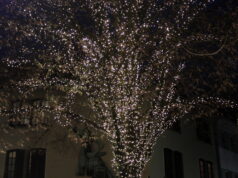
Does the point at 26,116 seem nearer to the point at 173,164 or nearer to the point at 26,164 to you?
the point at 26,164

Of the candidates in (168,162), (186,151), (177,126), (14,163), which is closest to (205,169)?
(186,151)

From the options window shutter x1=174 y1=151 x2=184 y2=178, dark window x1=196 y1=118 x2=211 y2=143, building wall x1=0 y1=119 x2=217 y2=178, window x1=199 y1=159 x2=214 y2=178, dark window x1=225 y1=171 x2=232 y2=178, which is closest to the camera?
building wall x1=0 y1=119 x2=217 y2=178

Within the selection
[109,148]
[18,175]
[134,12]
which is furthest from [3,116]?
[134,12]

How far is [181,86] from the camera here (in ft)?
60.8

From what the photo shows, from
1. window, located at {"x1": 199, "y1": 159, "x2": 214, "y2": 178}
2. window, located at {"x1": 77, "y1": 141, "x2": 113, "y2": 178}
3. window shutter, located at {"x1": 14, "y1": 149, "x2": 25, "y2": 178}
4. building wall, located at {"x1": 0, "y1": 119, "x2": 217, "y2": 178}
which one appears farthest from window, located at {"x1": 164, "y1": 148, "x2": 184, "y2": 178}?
window shutter, located at {"x1": 14, "y1": 149, "x2": 25, "y2": 178}

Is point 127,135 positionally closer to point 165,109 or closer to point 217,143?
point 165,109

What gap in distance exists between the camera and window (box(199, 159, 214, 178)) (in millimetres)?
23245

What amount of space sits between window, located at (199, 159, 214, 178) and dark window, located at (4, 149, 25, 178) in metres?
10.2

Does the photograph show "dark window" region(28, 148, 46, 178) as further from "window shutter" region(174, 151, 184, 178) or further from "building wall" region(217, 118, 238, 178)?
"building wall" region(217, 118, 238, 178)

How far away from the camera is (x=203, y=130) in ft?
81.5

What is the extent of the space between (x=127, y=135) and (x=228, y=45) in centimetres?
468

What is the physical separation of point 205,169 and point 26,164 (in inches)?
420

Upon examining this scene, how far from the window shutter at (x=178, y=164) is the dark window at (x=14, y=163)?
7.64m

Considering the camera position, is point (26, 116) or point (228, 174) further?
point (228, 174)
